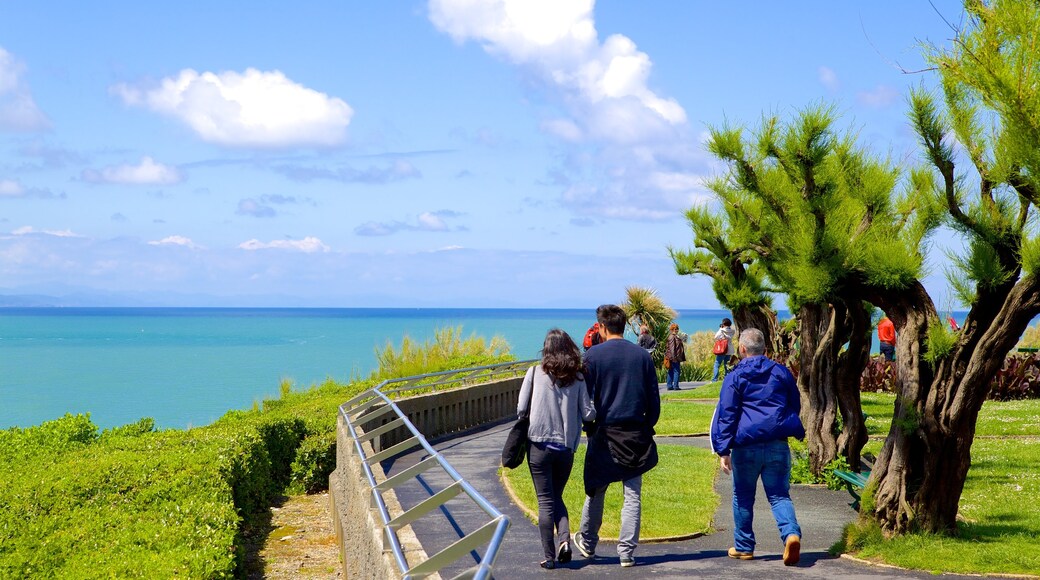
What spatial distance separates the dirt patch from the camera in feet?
35.3

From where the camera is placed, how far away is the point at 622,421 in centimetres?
830

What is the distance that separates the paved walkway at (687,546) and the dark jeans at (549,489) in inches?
9.9

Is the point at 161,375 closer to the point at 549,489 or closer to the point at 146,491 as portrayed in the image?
the point at 146,491

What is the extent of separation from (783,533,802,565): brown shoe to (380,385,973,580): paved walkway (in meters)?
0.07

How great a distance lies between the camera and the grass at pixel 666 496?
1013 centimetres

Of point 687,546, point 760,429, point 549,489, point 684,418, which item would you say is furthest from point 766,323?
point 549,489

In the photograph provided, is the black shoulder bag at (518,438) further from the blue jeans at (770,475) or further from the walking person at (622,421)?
the blue jeans at (770,475)

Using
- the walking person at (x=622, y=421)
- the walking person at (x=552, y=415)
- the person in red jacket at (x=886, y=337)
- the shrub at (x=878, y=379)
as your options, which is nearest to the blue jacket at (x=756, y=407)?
the walking person at (x=622, y=421)

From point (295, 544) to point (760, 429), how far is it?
20.1ft

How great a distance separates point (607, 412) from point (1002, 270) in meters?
3.72

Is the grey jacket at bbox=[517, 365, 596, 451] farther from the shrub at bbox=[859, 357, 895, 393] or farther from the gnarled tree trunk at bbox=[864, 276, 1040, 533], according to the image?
the shrub at bbox=[859, 357, 895, 393]

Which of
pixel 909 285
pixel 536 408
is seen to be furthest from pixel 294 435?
pixel 909 285

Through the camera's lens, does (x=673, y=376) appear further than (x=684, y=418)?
Yes

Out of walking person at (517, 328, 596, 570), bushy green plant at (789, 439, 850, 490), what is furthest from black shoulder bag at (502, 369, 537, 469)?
bushy green plant at (789, 439, 850, 490)
